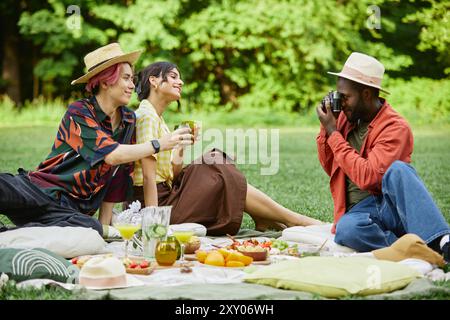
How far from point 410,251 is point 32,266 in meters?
2.02

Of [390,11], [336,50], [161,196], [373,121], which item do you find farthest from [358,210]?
[390,11]

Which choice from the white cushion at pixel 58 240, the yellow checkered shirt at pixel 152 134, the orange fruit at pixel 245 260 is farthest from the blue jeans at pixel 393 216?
the white cushion at pixel 58 240

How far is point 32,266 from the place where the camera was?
158 inches

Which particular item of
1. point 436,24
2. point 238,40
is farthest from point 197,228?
point 238,40

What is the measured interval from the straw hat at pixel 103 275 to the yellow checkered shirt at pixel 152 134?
1.71 metres

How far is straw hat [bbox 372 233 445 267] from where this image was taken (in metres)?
4.38

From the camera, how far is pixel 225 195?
5820 mm

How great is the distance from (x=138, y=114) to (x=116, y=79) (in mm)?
441

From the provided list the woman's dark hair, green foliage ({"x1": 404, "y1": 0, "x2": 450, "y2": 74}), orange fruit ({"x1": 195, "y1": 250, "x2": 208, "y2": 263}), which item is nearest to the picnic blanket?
orange fruit ({"x1": 195, "y1": 250, "x2": 208, "y2": 263})

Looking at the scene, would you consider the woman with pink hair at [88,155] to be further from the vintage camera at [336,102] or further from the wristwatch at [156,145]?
the vintage camera at [336,102]

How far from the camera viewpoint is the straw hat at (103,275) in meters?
3.92

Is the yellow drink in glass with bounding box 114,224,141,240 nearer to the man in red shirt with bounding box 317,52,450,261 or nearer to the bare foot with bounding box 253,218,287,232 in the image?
the man in red shirt with bounding box 317,52,450,261

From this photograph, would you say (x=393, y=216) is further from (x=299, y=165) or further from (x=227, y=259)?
(x=299, y=165)
